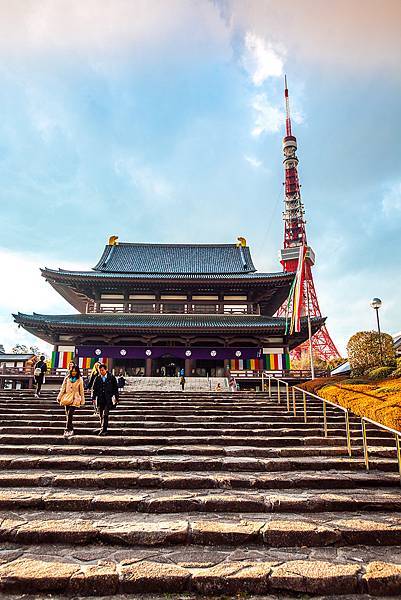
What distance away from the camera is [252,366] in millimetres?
24938

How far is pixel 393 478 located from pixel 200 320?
1990cm

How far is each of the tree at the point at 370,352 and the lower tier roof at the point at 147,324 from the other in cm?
639

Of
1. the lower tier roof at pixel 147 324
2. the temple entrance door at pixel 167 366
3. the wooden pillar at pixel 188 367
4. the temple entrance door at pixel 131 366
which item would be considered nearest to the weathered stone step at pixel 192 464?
the lower tier roof at pixel 147 324

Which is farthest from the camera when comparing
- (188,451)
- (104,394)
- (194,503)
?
(104,394)

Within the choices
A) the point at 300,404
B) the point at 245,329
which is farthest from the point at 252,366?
the point at 300,404

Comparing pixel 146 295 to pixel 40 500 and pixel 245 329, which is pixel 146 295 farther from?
pixel 40 500

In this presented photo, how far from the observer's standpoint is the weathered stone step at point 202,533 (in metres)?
4.12

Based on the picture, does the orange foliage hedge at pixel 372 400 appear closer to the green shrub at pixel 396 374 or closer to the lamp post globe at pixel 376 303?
the green shrub at pixel 396 374

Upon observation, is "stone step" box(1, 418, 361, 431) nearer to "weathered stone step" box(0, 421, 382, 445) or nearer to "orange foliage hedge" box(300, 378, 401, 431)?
"weathered stone step" box(0, 421, 382, 445)

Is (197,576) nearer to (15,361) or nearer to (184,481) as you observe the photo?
(184,481)

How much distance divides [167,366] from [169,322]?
4629mm

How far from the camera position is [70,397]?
8.37m

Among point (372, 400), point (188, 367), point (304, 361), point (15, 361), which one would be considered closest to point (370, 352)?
point (372, 400)

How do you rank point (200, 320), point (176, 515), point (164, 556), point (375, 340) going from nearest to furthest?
point (164, 556) < point (176, 515) < point (375, 340) < point (200, 320)
